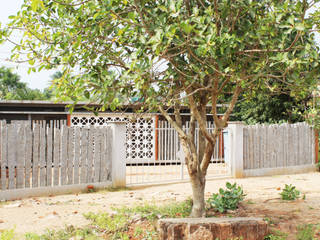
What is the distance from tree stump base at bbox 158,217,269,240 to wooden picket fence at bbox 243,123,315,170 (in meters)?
6.51

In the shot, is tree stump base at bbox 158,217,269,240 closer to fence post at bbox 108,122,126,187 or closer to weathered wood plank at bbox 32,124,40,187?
weathered wood plank at bbox 32,124,40,187

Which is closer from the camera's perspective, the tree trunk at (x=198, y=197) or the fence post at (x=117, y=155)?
the tree trunk at (x=198, y=197)

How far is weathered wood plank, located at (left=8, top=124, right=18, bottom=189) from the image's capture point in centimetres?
762

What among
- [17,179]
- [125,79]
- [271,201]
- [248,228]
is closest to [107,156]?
[17,179]

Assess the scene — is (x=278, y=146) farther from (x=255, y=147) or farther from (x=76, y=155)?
(x=76, y=155)

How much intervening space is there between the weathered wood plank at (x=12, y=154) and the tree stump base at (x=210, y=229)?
4.44 m

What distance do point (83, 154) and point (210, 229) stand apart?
16.3 feet

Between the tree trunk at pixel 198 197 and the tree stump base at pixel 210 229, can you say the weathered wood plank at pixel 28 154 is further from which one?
the tree stump base at pixel 210 229

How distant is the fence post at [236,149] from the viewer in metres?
10.7

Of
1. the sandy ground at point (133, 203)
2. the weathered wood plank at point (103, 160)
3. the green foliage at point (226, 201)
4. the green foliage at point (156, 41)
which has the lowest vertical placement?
the sandy ground at point (133, 203)

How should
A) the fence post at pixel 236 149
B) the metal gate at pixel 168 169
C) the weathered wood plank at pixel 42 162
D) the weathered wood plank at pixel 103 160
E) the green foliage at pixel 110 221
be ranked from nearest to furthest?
1. the green foliage at pixel 110 221
2. the weathered wood plank at pixel 42 162
3. the weathered wood plank at pixel 103 160
4. the metal gate at pixel 168 169
5. the fence post at pixel 236 149

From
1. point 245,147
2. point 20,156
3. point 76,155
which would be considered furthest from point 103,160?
point 245,147

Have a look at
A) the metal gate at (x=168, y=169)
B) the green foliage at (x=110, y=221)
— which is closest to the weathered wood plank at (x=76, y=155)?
the metal gate at (x=168, y=169)

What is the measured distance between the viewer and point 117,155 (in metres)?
9.11
